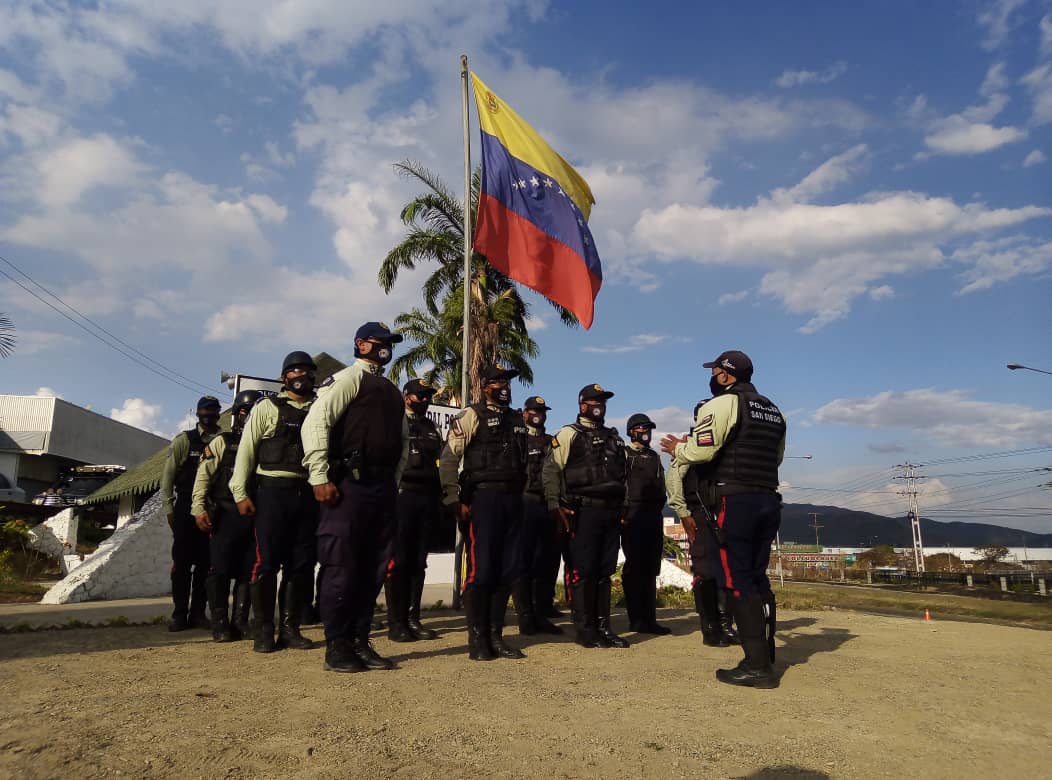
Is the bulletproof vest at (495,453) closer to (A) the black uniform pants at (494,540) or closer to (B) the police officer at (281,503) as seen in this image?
(A) the black uniform pants at (494,540)

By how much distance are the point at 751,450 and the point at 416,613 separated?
3.40 metres

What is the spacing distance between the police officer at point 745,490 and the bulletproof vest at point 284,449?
2791 millimetres

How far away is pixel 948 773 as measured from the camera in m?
2.67

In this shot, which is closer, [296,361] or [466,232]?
[296,361]

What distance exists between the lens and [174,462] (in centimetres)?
670

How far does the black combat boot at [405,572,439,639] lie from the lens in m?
5.95

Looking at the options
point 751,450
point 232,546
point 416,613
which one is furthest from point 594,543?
point 232,546

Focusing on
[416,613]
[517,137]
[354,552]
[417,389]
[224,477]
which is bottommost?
[416,613]

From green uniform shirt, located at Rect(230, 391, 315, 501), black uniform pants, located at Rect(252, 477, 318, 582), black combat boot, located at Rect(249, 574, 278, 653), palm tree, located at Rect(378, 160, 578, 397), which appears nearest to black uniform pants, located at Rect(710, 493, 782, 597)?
black uniform pants, located at Rect(252, 477, 318, 582)

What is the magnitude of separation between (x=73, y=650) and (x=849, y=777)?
487cm

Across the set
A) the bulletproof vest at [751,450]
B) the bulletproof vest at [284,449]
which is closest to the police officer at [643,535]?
the bulletproof vest at [751,450]

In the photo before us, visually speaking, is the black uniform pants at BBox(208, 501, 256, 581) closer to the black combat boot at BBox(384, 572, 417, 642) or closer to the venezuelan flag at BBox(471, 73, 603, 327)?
the black combat boot at BBox(384, 572, 417, 642)

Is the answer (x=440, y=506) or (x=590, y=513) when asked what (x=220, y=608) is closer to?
(x=440, y=506)

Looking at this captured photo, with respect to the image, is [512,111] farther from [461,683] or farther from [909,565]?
[909,565]
